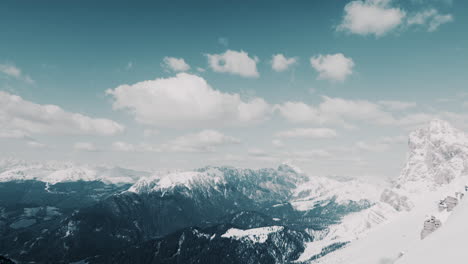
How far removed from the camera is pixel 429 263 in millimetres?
82562

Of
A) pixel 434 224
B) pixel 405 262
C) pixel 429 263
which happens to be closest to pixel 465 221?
pixel 405 262

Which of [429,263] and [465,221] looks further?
[465,221]

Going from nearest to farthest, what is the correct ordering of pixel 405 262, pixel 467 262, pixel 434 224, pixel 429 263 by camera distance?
pixel 467 262 → pixel 429 263 → pixel 405 262 → pixel 434 224

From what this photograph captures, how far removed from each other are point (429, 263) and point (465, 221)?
116 feet

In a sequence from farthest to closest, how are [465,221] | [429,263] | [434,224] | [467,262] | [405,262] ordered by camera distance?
[434,224], [465,221], [405,262], [429,263], [467,262]

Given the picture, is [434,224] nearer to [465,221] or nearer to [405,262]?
[465,221]

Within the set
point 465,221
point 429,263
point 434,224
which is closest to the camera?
point 429,263

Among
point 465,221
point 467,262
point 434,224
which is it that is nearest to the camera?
point 467,262

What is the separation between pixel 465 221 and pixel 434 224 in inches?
3146

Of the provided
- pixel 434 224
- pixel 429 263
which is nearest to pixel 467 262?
pixel 429 263

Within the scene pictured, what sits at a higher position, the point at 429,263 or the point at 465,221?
the point at 465,221

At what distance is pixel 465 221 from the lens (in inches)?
4156

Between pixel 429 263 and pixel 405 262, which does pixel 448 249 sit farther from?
pixel 405 262

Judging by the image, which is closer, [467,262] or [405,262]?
[467,262]
